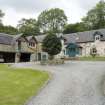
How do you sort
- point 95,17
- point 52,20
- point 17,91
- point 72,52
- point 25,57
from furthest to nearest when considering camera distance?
point 52,20
point 95,17
point 72,52
point 25,57
point 17,91

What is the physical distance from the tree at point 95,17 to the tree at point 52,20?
9.97 meters

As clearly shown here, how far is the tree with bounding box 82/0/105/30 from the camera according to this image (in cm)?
8731

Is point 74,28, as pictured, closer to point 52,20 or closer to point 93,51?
point 52,20

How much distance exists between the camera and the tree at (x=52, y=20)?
310ft

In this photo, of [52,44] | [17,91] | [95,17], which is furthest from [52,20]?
[17,91]

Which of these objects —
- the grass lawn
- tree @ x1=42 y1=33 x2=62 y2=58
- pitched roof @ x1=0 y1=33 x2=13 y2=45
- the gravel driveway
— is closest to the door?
pitched roof @ x1=0 y1=33 x2=13 y2=45

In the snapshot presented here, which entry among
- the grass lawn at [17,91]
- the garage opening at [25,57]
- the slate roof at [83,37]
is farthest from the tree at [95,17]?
the grass lawn at [17,91]

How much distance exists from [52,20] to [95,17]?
18481 mm

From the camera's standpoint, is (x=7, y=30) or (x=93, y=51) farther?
(x=7, y=30)

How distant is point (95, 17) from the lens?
3479 inches

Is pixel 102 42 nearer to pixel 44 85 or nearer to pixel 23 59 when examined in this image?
pixel 23 59

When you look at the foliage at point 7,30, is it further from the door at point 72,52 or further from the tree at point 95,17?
the door at point 72,52

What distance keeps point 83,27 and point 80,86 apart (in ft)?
232

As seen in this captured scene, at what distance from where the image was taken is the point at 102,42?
184ft
